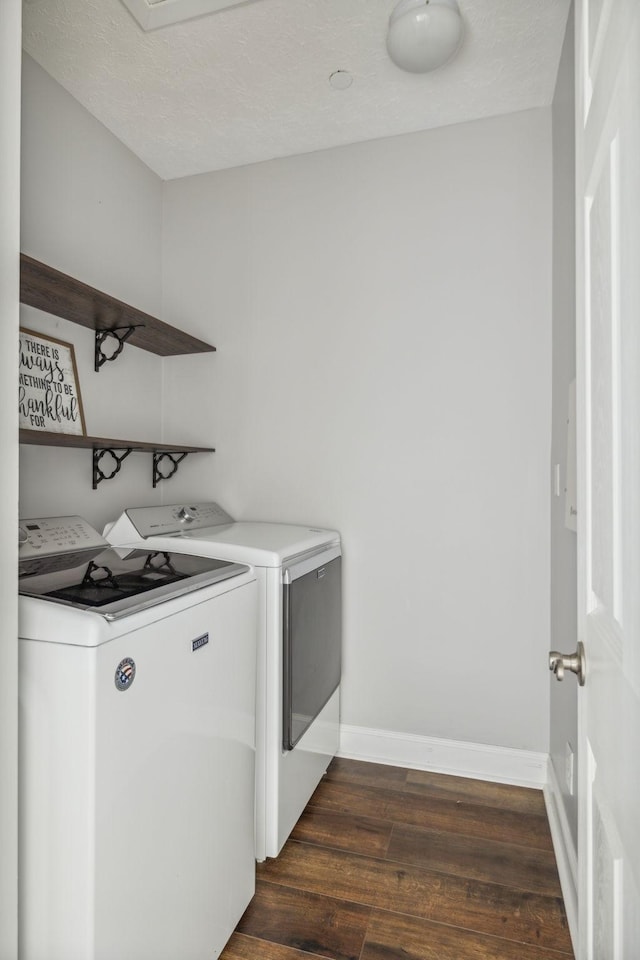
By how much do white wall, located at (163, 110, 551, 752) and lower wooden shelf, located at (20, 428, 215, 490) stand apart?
0.42ft

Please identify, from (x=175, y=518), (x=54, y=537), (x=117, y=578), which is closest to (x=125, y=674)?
(x=117, y=578)

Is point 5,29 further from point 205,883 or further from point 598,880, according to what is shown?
point 205,883

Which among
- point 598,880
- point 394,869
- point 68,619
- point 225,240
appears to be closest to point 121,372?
point 225,240

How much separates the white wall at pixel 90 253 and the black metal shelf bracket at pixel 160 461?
4cm

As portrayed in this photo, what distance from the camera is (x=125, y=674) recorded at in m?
1.00

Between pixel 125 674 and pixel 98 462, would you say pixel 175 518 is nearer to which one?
pixel 98 462

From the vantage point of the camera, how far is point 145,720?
1.06 m

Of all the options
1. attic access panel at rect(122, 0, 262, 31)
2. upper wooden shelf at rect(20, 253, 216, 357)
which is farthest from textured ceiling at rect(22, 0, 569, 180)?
upper wooden shelf at rect(20, 253, 216, 357)

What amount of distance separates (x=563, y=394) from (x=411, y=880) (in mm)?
1572

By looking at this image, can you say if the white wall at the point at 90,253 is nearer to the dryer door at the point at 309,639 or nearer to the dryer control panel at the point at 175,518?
the dryer control panel at the point at 175,518

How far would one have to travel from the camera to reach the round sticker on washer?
38.7 inches

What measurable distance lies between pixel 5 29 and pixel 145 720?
1.25m

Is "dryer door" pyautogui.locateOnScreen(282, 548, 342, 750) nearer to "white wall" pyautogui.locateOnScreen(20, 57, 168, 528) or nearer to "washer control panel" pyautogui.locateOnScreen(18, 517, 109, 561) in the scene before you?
"washer control panel" pyautogui.locateOnScreen(18, 517, 109, 561)

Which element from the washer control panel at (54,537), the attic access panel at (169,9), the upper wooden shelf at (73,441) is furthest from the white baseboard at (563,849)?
the attic access panel at (169,9)
